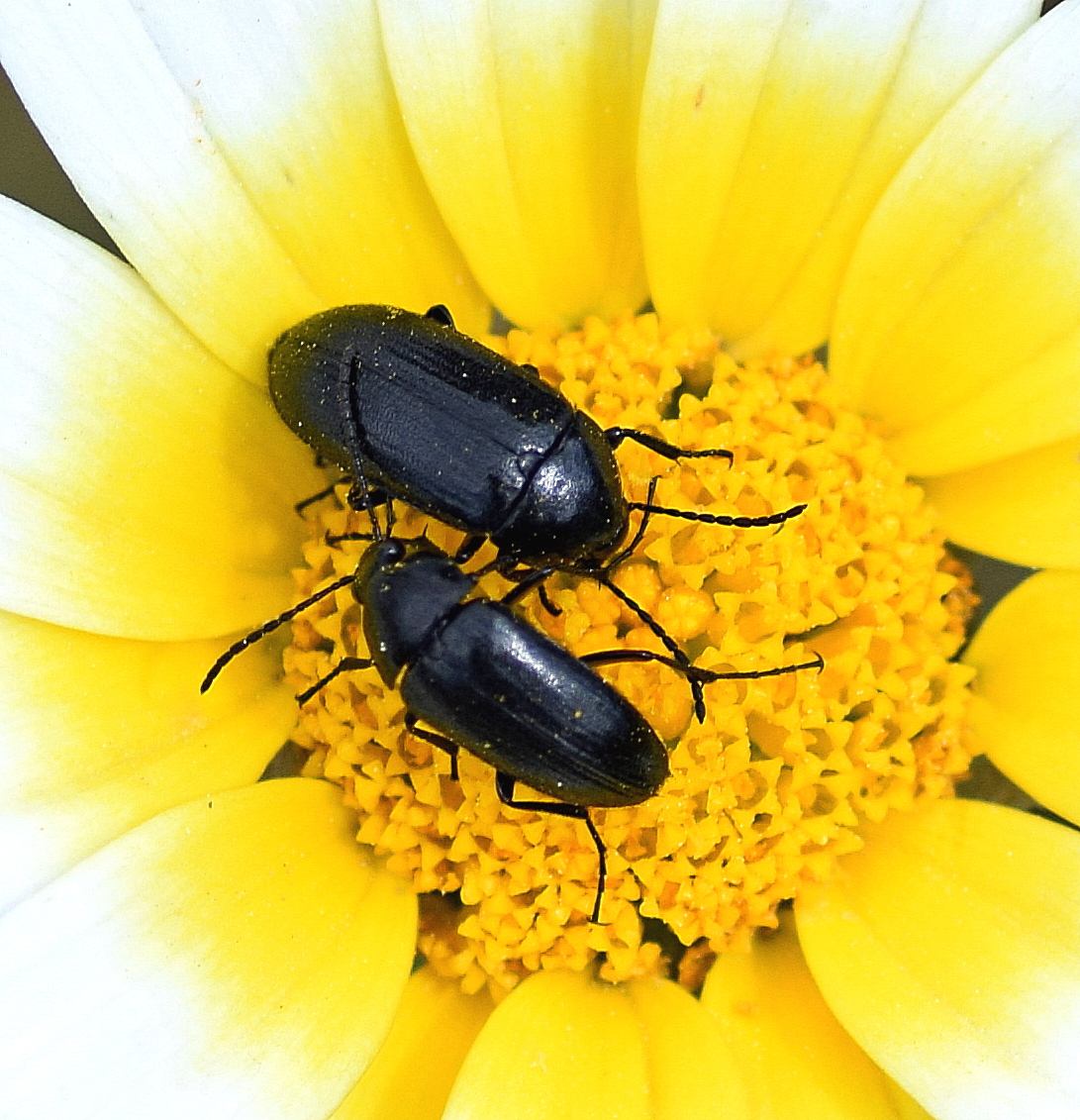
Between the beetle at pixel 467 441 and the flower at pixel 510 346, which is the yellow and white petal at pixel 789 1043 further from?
the beetle at pixel 467 441

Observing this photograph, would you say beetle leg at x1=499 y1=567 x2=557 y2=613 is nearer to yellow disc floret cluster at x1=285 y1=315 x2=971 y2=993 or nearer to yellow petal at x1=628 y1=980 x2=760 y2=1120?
yellow disc floret cluster at x1=285 y1=315 x2=971 y2=993

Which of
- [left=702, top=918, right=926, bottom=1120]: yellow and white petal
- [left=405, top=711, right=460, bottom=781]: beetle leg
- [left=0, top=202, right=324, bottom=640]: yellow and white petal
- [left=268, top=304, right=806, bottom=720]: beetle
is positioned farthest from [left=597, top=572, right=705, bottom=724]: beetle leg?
[left=0, top=202, right=324, bottom=640]: yellow and white petal

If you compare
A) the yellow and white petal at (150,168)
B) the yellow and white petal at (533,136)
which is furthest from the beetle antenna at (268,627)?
the yellow and white petal at (533,136)


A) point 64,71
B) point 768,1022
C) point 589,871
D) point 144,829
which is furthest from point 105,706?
point 768,1022

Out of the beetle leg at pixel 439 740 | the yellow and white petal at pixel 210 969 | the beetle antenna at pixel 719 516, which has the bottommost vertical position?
the yellow and white petal at pixel 210 969

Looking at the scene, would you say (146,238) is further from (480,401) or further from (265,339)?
(480,401)
